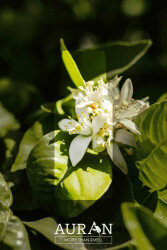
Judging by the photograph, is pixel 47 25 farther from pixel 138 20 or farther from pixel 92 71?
pixel 92 71

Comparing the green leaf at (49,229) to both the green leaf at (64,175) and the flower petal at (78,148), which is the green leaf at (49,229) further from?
the flower petal at (78,148)

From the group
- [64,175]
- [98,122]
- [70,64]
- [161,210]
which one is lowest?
[161,210]

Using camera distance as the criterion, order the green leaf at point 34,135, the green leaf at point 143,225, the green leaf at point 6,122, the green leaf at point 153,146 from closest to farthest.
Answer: the green leaf at point 143,225 → the green leaf at point 153,146 → the green leaf at point 34,135 → the green leaf at point 6,122

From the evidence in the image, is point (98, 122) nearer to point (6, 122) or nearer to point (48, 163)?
point (48, 163)

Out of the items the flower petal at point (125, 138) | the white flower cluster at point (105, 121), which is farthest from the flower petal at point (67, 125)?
the flower petal at point (125, 138)

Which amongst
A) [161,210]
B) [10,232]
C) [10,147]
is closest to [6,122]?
[10,147]

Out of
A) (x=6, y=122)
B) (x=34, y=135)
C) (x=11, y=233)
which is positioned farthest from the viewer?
(x=6, y=122)

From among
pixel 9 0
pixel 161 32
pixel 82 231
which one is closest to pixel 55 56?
pixel 9 0

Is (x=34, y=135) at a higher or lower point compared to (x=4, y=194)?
higher

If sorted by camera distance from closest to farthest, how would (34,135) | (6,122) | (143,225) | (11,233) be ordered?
1. (143,225)
2. (11,233)
3. (34,135)
4. (6,122)
